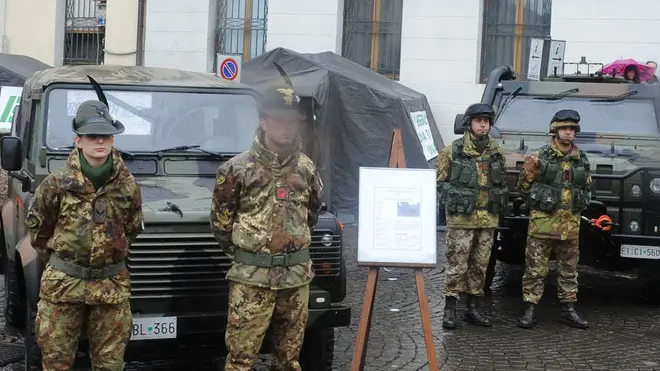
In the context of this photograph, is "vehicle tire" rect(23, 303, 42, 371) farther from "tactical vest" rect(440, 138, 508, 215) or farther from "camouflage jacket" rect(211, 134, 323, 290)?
"tactical vest" rect(440, 138, 508, 215)

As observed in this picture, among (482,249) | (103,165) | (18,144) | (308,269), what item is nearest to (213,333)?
(308,269)

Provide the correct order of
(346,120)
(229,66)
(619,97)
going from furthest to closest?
(346,120) < (229,66) < (619,97)

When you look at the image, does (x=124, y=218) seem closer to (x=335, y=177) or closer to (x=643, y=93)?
(x=643, y=93)

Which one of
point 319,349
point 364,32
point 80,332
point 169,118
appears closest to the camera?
point 80,332

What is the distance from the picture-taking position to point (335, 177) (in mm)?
16297

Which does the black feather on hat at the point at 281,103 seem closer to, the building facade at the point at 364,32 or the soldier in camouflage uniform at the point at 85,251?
the soldier in camouflage uniform at the point at 85,251

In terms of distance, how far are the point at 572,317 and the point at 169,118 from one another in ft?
13.2

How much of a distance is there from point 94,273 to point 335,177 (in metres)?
11.1

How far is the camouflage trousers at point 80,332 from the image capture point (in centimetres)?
525

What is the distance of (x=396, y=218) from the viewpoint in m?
6.55

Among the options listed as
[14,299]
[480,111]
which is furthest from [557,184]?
[14,299]

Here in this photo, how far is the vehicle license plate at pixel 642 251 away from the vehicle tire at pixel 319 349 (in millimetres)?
3760

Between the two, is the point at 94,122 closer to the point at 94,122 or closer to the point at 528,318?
the point at 94,122

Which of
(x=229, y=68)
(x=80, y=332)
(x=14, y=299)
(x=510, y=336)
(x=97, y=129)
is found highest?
(x=229, y=68)
